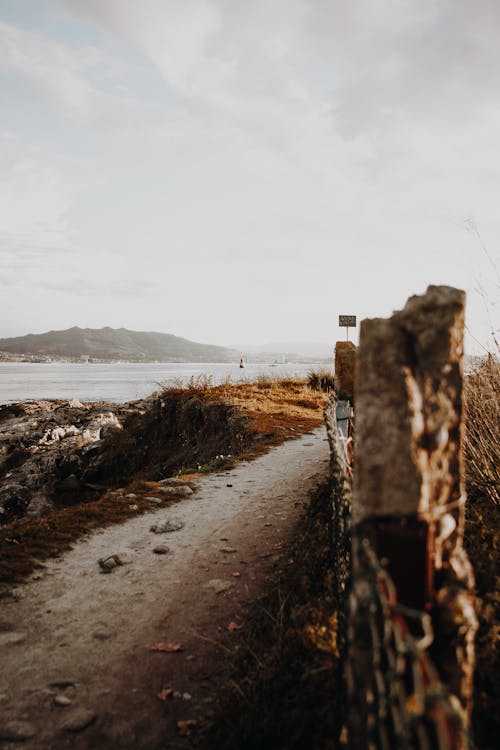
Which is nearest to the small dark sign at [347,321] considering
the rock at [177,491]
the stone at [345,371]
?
the stone at [345,371]

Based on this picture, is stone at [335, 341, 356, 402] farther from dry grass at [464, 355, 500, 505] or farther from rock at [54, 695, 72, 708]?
rock at [54, 695, 72, 708]

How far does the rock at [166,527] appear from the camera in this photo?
7.20 meters

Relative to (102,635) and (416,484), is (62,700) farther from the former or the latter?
(416,484)

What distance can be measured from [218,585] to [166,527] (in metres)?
2.06

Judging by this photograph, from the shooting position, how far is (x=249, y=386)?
22.8 metres

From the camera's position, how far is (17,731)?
3.28 meters

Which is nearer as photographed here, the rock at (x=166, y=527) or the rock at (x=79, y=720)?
the rock at (x=79, y=720)

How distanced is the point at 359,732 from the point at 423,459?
1167 mm

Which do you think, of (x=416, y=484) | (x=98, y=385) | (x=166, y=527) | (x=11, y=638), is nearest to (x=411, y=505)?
(x=416, y=484)

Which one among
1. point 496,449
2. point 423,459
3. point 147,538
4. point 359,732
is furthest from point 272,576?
point 423,459

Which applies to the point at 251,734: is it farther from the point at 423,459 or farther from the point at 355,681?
the point at 423,459

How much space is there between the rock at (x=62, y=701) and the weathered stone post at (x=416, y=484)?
2.78 m

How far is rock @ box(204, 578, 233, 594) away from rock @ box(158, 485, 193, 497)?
357 centimetres

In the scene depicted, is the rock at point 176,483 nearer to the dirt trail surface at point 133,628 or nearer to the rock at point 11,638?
the dirt trail surface at point 133,628
